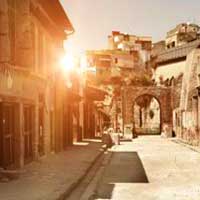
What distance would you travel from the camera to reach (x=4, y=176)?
36.4 ft

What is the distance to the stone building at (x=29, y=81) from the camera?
38.8 ft

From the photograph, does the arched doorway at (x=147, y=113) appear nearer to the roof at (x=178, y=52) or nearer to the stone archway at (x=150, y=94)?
the roof at (x=178, y=52)

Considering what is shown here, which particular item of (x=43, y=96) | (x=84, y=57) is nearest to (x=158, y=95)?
(x=43, y=96)

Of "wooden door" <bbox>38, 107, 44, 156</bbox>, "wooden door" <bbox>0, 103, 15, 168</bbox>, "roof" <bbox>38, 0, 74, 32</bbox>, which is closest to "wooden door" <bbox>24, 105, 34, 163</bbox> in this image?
"wooden door" <bbox>0, 103, 15, 168</bbox>

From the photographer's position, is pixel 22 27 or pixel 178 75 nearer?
pixel 22 27

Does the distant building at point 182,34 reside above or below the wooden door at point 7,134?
above

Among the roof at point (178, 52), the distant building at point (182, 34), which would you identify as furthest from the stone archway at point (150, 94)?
the distant building at point (182, 34)

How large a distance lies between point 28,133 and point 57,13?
6423mm

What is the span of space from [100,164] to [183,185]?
19.5 feet

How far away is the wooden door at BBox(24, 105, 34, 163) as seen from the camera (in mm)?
14486

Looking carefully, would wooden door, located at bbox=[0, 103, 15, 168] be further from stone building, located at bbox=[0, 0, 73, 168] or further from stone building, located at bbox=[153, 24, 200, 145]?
stone building, located at bbox=[153, 24, 200, 145]

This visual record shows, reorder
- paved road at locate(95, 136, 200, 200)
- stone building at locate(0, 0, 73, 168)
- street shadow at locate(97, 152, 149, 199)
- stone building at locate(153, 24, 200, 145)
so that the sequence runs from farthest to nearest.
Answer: stone building at locate(153, 24, 200, 145) < stone building at locate(0, 0, 73, 168) < street shadow at locate(97, 152, 149, 199) < paved road at locate(95, 136, 200, 200)

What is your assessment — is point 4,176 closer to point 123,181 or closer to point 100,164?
point 123,181

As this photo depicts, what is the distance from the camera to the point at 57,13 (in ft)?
62.9
